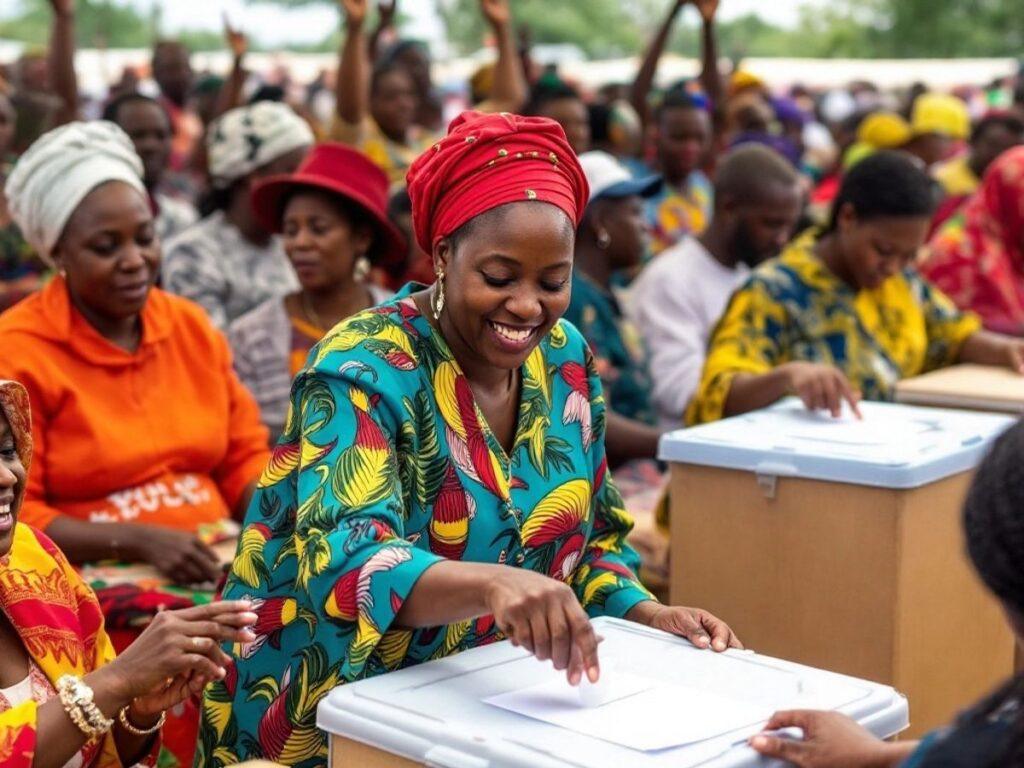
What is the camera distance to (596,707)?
1.86m

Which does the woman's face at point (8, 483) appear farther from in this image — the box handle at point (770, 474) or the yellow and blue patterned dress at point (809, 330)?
the yellow and blue patterned dress at point (809, 330)

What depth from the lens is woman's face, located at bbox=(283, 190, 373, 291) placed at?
4.22 m

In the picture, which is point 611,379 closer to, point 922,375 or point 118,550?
point 922,375

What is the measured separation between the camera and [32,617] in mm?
2240

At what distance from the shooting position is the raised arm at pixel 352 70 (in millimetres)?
6077

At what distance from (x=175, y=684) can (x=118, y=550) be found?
116 cm

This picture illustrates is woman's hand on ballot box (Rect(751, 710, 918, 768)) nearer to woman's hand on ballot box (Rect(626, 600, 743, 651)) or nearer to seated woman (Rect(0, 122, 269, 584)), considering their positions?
woman's hand on ballot box (Rect(626, 600, 743, 651))

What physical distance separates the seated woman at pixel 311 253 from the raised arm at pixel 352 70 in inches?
Result: 72.6

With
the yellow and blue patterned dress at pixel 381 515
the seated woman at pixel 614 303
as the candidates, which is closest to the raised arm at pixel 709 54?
the seated woman at pixel 614 303

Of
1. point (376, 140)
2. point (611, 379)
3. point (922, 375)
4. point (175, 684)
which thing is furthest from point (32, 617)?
point (376, 140)

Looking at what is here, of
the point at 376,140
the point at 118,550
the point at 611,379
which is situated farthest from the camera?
the point at 376,140

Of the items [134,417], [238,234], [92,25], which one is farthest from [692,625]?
[92,25]

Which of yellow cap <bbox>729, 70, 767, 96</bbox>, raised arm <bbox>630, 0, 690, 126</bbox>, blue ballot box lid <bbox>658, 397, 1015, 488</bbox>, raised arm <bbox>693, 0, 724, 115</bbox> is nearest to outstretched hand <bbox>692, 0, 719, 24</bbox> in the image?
raised arm <bbox>693, 0, 724, 115</bbox>

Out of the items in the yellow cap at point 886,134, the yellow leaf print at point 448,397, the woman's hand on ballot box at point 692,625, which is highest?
the yellow cap at point 886,134
